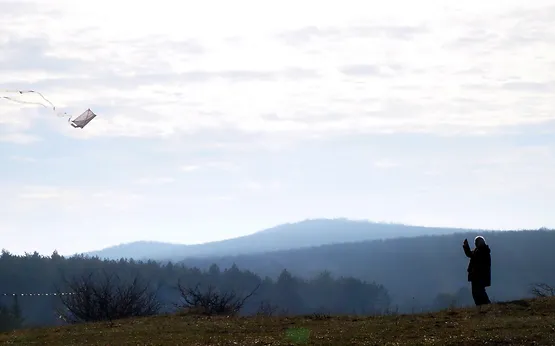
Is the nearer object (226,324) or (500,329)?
(500,329)

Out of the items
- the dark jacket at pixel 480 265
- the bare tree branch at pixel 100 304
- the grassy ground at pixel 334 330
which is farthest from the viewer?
the bare tree branch at pixel 100 304

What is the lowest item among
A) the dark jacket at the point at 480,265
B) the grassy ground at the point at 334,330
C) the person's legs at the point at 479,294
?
the grassy ground at the point at 334,330

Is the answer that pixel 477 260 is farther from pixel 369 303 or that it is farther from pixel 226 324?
pixel 369 303

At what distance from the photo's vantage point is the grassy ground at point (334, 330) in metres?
22.8

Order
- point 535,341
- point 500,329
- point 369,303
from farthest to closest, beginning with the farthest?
point 369,303 < point 500,329 < point 535,341

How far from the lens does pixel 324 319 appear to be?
29125 millimetres

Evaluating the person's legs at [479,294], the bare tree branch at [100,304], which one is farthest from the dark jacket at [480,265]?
the bare tree branch at [100,304]

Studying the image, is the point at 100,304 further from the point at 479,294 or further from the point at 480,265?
the point at 480,265

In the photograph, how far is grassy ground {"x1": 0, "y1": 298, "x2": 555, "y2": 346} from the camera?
74.6 feet

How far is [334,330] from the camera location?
1009 inches

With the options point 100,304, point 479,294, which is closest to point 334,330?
point 479,294

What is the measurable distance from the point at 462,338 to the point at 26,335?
1477 centimetres

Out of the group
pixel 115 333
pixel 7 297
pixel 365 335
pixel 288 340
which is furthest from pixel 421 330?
pixel 7 297

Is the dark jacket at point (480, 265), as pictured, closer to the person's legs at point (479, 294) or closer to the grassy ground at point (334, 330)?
the person's legs at point (479, 294)
